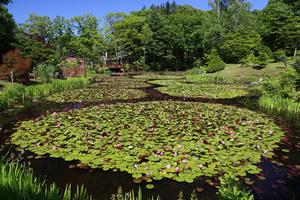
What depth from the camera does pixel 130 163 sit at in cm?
414

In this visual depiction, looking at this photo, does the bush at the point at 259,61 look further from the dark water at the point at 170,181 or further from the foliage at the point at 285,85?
the dark water at the point at 170,181

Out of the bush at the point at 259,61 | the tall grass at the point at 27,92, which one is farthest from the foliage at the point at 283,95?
the bush at the point at 259,61

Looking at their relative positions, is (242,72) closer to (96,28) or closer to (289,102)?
(289,102)

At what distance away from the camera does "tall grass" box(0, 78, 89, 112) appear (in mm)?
9164

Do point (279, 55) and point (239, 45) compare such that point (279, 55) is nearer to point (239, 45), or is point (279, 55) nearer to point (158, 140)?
point (239, 45)

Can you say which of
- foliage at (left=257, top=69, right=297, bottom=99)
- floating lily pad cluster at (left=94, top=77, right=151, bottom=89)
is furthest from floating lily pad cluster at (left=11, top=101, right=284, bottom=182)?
floating lily pad cluster at (left=94, top=77, right=151, bottom=89)

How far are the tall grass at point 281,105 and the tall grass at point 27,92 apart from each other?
9625 millimetres

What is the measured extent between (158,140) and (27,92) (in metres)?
8.32

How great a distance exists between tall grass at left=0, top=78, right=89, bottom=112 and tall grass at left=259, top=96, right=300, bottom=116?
379 inches

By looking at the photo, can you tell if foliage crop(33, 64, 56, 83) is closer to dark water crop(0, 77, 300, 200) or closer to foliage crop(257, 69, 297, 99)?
dark water crop(0, 77, 300, 200)

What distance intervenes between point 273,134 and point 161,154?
302 cm

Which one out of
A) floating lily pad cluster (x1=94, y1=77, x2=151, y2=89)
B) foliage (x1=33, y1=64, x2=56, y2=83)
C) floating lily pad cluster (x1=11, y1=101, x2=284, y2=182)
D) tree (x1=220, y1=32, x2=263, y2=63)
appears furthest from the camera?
tree (x1=220, y1=32, x2=263, y2=63)

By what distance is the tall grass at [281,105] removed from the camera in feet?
27.1

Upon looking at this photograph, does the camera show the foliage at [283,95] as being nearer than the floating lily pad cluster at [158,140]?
No
